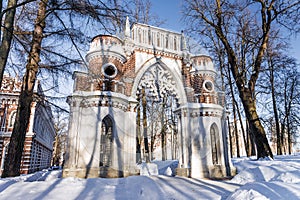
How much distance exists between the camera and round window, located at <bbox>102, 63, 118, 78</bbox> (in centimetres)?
955

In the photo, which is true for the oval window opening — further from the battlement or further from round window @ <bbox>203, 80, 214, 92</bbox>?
round window @ <bbox>203, 80, 214, 92</bbox>

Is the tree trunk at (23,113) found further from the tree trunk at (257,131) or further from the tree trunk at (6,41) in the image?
the tree trunk at (257,131)

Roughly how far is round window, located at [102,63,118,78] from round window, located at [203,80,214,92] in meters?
4.69

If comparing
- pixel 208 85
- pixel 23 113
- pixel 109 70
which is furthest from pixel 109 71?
pixel 208 85

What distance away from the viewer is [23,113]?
246 inches

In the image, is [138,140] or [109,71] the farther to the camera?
[138,140]

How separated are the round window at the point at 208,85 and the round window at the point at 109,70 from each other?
469 centimetres

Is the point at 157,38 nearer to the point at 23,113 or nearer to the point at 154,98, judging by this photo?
the point at 154,98

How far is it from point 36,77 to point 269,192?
6696 mm

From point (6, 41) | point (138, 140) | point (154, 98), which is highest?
point (154, 98)

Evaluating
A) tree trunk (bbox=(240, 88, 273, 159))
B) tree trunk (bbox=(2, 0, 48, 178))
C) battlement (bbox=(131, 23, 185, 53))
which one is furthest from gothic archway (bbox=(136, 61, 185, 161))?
tree trunk (bbox=(2, 0, 48, 178))

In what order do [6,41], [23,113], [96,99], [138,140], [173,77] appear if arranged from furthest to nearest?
[138,140]
[173,77]
[96,99]
[23,113]
[6,41]

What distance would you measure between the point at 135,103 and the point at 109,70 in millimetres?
1938

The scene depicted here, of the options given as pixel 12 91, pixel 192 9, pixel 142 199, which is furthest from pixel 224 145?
pixel 12 91
